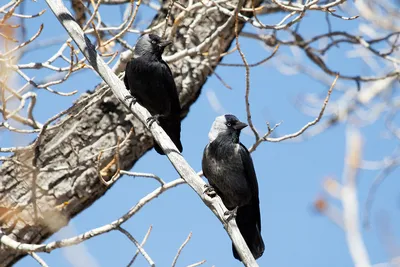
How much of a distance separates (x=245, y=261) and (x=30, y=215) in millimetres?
2180

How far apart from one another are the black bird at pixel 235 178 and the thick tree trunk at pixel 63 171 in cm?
68

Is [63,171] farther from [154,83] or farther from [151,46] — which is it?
[151,46]

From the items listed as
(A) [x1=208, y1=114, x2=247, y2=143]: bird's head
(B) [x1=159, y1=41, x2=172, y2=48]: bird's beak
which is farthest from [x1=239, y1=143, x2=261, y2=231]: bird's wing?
(B) [x1=159, y1=41, x2=172, y2=48]: bird's beak

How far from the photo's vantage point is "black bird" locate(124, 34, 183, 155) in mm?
5930

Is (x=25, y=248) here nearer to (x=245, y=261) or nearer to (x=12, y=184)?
(x=12, y=184)

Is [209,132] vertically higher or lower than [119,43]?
lower

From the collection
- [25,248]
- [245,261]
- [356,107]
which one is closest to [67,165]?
[25,248]

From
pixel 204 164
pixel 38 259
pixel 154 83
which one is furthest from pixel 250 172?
pixel 38 259

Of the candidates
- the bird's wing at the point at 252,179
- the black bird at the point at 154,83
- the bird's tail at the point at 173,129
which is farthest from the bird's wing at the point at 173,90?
the bird's wing at the point at 252,179

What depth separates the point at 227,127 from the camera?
5.73 meters

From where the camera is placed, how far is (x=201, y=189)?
160 inches

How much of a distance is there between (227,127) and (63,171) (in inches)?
53.7

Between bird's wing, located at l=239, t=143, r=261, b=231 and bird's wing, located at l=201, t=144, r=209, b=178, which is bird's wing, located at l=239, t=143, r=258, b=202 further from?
bird's wing, located at l=201, t=144, r=209, b=178

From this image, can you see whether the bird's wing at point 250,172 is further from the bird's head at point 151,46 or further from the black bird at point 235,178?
the bird's head at point 151,46
